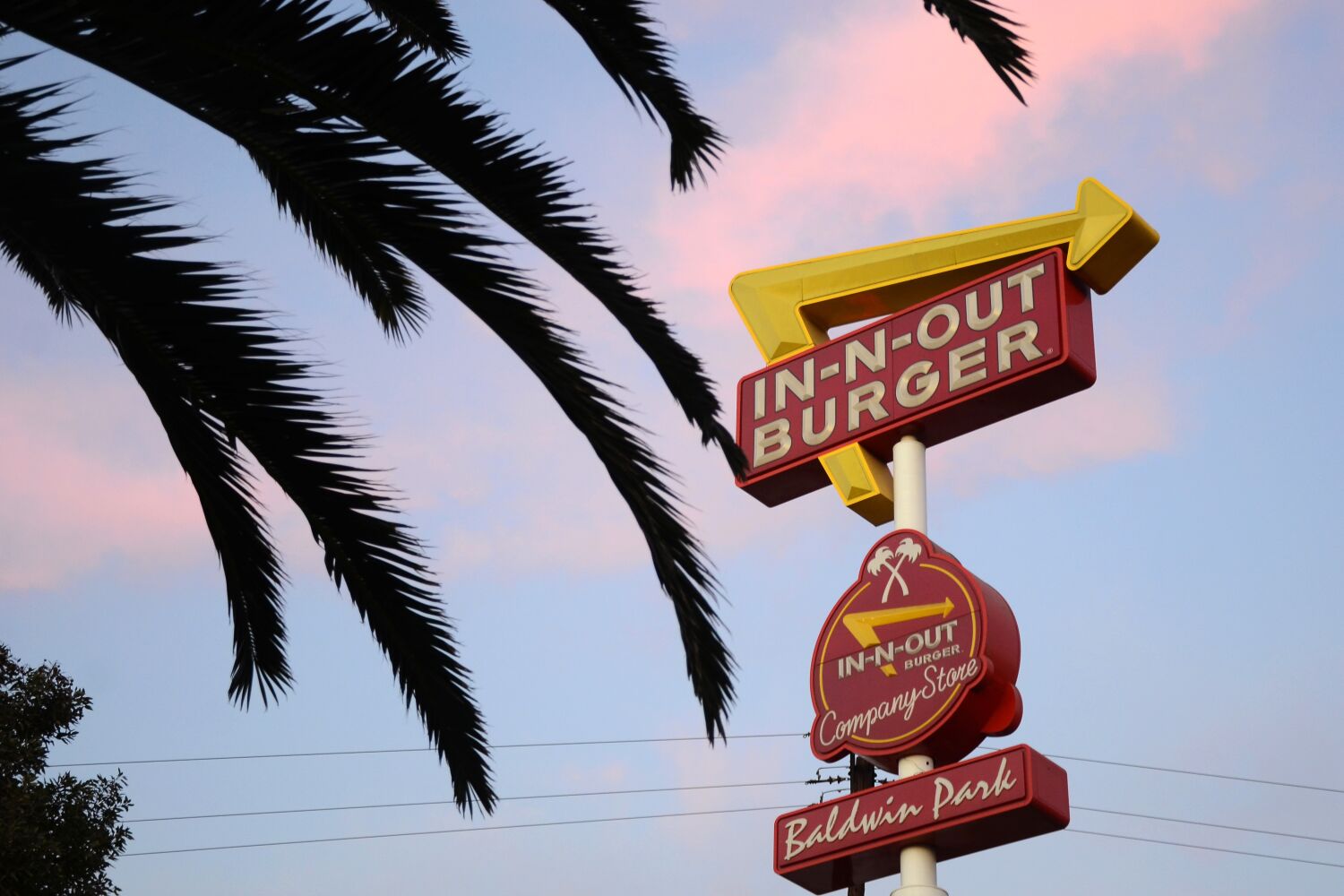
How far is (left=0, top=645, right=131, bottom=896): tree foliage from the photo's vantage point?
16375 millimetres

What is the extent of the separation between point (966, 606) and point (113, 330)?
36.4 ft

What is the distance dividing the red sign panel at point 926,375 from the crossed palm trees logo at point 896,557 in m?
1.40

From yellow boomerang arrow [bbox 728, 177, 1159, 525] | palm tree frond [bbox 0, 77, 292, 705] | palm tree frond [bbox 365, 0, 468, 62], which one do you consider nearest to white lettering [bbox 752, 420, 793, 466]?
yellow boomerang arrow [bbox 728, 177, 1159, 525]

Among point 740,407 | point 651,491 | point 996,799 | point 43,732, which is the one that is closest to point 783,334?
point 740,407

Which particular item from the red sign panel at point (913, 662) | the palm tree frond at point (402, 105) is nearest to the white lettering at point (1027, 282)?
the red sign panel at point (913, 662)

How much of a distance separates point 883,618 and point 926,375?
2725 millimetres

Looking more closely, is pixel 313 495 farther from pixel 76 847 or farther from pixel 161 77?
pixel 76 847

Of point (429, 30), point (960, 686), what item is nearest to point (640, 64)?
point (429, 30)

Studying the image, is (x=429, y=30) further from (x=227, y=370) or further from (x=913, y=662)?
(x=913, y=662)

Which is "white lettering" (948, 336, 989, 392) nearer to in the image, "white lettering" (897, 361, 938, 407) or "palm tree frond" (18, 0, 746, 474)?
"white lettering" (897, 361, 938, 407)

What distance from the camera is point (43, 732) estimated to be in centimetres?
1764

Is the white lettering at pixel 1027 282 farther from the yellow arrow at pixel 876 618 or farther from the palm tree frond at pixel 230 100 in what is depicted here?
the palm tree frond at pixel 230 100

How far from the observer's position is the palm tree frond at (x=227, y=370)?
5.42 m

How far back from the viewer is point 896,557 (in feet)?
54.1
